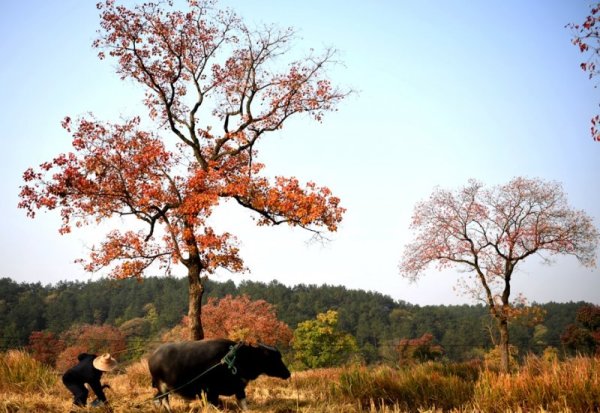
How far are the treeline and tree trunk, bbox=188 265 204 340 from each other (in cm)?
7604

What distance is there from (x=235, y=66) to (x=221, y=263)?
803 centimetres

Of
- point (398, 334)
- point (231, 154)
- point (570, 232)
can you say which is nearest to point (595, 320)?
point (570, 232)

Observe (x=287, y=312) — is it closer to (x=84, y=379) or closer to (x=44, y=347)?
(x=44, y=347)

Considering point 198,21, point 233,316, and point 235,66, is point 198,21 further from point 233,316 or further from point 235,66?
point 233,316

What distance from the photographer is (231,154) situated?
17.3 metres

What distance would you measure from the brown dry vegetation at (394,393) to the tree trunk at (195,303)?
100 inches

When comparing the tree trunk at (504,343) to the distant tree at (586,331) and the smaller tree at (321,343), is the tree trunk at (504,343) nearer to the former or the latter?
the distant tree at (586,331)

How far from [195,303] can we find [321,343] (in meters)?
58.6

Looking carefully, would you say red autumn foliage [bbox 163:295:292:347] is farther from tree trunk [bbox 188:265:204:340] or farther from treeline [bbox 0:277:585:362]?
treeline [bbox 0:277:585:362]

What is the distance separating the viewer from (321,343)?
7069 cm

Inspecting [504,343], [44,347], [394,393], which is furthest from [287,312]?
[394,393]

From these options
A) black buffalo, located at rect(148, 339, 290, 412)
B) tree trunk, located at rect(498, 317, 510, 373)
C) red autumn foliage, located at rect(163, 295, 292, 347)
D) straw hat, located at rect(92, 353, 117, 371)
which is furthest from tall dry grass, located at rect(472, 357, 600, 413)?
red autumn foliage, located at rect(163, 295, 292, 347)

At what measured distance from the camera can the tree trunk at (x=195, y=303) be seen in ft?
49.2

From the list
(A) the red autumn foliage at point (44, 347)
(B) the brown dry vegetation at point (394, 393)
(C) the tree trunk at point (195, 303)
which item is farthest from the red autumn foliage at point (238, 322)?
(B) the brown dry vegetation at point (394, 393)
